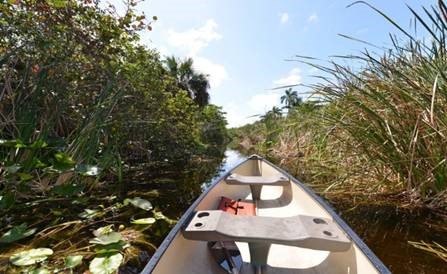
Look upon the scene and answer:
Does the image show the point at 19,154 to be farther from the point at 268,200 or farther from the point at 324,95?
the point at 324,95

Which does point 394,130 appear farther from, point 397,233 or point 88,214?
point 88,214

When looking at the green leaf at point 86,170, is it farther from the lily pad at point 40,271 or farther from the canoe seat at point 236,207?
the canoe seat at point 236,207

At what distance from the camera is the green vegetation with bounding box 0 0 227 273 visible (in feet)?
6.40

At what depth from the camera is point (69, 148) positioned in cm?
266

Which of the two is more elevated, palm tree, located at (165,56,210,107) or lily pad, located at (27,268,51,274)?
palm tree, located at (165,56,210,107)

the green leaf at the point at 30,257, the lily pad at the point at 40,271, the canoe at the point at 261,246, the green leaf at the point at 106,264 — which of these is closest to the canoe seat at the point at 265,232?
the canoe at the point at 261,246

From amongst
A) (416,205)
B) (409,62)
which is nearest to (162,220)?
(416,205)

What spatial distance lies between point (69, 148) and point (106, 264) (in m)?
1.46

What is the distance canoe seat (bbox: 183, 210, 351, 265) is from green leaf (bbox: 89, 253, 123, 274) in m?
0.51

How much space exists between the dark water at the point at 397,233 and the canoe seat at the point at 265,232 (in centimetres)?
70

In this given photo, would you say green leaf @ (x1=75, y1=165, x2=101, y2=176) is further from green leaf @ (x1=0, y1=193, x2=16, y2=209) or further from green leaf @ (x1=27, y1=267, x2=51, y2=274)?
green leaf @ (x1=27, y1=267, x2=51, y2=274)

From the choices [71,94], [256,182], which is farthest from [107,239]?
[71,94]

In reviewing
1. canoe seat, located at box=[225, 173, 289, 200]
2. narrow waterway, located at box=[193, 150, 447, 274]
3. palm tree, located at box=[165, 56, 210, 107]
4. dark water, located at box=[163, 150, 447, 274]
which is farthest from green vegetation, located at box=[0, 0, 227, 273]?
palm tree, located at box=[165, 56, 210, 107]

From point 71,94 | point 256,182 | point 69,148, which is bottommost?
point 256,182
